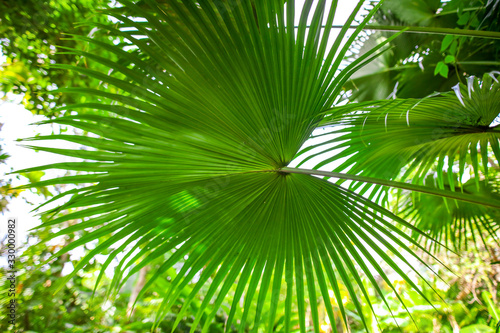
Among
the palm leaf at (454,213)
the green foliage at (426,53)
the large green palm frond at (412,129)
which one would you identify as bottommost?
the palm leaf at (454,213)

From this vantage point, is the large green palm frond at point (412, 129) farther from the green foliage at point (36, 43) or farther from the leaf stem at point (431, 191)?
the green foliage at point (36, 43)

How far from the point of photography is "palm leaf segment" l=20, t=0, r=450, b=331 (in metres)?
0.62

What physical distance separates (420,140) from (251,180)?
59 cm

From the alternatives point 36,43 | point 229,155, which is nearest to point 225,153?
point 229,155

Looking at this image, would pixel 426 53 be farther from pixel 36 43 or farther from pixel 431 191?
pixel 36 43

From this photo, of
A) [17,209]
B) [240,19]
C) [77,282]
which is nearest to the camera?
[240,19]

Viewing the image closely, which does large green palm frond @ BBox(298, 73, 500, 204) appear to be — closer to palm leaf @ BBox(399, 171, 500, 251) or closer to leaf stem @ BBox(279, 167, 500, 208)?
A: leaf stem @ BBox(279, 167, 500, 208)

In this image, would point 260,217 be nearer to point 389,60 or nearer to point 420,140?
point 420,140

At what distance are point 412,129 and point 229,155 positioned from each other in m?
0.57

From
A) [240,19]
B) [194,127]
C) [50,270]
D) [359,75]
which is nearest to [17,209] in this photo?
[50,270]

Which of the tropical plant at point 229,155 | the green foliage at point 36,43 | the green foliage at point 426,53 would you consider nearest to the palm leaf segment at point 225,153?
the tropical plant at point 229,155

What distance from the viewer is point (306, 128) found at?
0.79m

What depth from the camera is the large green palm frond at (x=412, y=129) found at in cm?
78

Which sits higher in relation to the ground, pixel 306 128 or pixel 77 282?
pixel 306 128
